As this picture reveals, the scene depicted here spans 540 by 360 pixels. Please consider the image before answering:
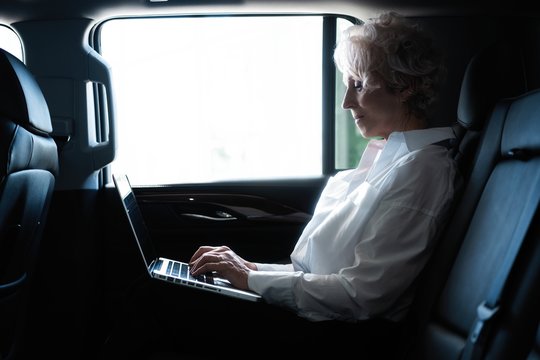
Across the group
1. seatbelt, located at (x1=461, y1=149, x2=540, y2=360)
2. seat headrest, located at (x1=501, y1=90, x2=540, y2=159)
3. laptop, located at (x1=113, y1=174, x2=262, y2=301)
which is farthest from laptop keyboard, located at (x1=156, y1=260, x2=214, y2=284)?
seat headrest, located at (x1=501, y1=90, x2=540, y2=159)

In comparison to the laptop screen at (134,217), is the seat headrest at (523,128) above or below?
above

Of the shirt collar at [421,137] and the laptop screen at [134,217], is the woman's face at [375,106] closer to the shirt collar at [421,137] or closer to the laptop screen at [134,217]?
the shirt collar at [421,137]

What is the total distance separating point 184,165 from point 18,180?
91cm

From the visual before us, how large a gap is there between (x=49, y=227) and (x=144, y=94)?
586 mm

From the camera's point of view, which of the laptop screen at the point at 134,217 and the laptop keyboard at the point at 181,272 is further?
the laptop screen at the point at 134,217

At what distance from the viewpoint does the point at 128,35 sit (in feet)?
7.54

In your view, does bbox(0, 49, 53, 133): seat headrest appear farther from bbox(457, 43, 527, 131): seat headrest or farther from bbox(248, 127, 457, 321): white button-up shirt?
bbox(457, 43, 527, 131): seat headrest

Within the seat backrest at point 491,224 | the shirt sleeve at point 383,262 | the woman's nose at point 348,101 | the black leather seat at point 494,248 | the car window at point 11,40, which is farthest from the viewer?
the car window at point 11,40

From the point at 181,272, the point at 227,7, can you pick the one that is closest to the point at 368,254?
the point at 181,272

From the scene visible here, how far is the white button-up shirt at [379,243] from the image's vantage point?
138cm

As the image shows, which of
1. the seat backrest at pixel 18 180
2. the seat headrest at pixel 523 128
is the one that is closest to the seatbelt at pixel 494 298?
the seat headrest at pixel 523 128

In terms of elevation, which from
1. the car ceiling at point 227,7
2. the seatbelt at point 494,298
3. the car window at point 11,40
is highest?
the car ceiling at point 227,7

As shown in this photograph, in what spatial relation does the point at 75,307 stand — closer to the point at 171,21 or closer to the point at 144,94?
the point at 144,94

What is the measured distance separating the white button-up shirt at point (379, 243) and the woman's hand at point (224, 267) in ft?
0.15
